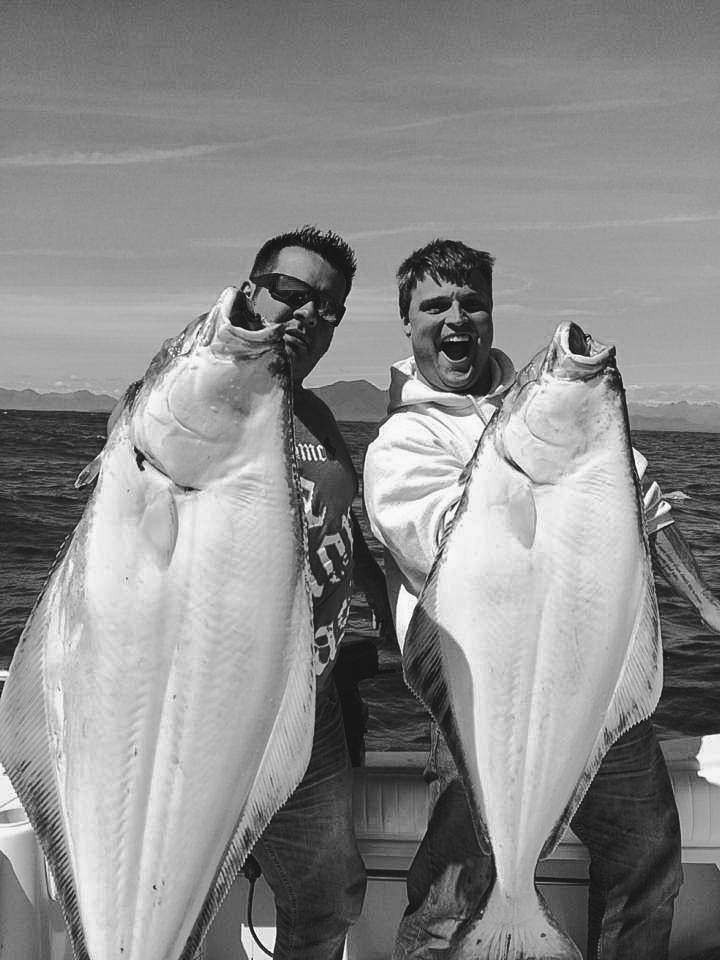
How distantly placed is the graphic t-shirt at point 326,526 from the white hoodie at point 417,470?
0.11 m

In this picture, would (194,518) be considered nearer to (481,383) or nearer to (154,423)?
(154,423)

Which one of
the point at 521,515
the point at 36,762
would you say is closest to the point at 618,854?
the point at 521,515

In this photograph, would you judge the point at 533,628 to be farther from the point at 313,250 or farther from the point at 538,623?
the point at 313,250

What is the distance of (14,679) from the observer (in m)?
2.05

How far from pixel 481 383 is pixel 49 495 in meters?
19.7

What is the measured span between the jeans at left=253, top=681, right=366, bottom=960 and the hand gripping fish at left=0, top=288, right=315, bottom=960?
0.59 metres

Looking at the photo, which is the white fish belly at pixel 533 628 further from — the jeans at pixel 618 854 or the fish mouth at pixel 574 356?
the jeans at pixel 618 854

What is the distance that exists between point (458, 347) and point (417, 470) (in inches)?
20.9

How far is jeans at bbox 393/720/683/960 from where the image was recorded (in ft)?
9.01

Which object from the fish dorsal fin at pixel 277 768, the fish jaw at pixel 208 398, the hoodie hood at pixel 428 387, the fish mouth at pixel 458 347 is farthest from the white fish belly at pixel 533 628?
the fish mouth at pixel 458 347

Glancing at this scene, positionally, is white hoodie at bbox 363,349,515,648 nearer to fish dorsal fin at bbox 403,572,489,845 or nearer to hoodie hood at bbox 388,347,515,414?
hoodie hood at bbox 388,347,515,414

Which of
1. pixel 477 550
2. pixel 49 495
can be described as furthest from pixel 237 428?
pixel 49 495

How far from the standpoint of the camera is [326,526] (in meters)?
2.73

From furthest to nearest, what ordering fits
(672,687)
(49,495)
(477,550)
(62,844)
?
(49,495) < (672,687) < (477,550) < (62,844)
